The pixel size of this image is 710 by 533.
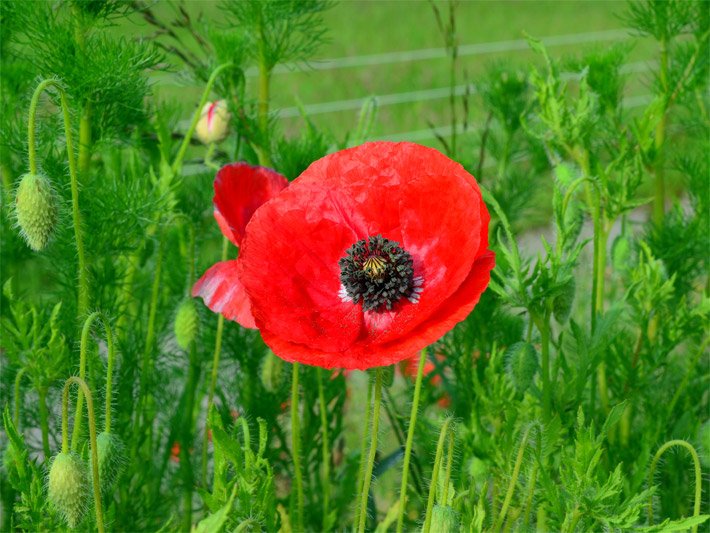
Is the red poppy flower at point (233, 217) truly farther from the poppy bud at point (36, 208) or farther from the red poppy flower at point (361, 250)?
the poppy bud at point (36, 208)

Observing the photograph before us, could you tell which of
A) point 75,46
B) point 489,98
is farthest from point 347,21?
point 75,46

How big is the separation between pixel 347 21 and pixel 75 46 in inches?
262

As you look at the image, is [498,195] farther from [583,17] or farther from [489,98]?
[583,17]

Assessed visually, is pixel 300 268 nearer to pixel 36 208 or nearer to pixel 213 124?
pixel 36 208

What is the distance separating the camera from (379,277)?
0.99 metres

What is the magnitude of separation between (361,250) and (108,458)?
0.31 meters

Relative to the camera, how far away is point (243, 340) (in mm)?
1523

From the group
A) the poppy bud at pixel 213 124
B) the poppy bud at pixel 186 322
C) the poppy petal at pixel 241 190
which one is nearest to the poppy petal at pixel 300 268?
the poppy petal at pixel 241 190

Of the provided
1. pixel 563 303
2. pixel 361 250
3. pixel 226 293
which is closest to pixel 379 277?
pixel 361 250

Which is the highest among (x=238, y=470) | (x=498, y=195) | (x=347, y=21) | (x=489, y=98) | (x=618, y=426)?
(x=347, y=21)

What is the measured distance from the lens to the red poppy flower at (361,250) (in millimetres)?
912

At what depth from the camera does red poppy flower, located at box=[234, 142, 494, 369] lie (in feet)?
2.99

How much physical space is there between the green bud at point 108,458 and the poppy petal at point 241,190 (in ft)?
0.77

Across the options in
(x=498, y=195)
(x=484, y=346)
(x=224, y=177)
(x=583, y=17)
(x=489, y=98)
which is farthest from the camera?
(x=583, y=17)
